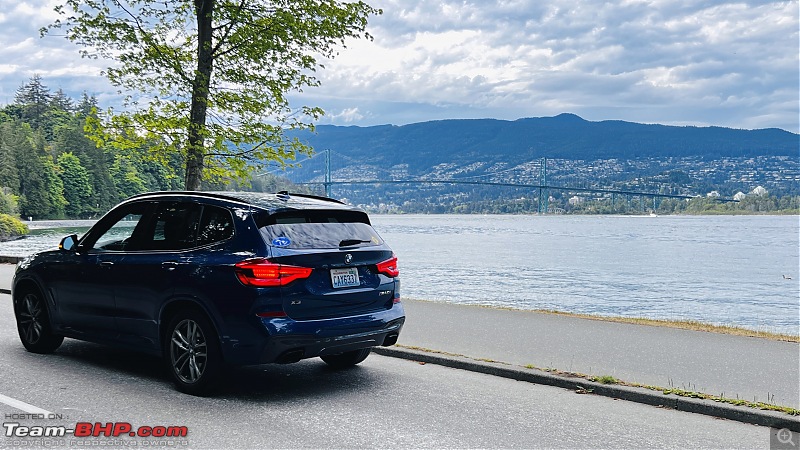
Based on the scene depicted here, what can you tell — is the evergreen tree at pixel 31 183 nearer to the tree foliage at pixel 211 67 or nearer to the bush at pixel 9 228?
the bush at pixel 9 228

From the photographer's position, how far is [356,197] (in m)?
116

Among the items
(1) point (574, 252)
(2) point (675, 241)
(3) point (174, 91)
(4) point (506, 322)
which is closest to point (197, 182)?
(3) point (174, 91)

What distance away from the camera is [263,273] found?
659 cm

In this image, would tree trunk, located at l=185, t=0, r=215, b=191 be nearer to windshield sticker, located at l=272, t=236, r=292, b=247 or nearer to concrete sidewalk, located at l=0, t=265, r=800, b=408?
concrete sidewalk, located at l=0, t=265, r=800, b=408

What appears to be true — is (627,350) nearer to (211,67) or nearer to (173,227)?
(173,227)

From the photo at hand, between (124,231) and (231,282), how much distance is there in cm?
198

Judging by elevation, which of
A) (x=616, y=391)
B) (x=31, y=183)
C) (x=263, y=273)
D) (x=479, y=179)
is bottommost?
(x=479, y=179)

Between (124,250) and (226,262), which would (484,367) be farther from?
(124,250)

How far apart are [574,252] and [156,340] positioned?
54.4 m

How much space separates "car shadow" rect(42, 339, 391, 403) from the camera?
23.4 ft

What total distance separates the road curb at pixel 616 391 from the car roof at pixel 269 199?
1.98 meters

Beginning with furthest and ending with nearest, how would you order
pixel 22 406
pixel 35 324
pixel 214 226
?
pixel 35 324 < pixel 214 226 < pixel 22 406

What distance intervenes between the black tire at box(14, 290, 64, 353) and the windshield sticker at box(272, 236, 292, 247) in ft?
10.8

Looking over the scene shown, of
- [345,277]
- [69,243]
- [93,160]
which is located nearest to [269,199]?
[345,277]
